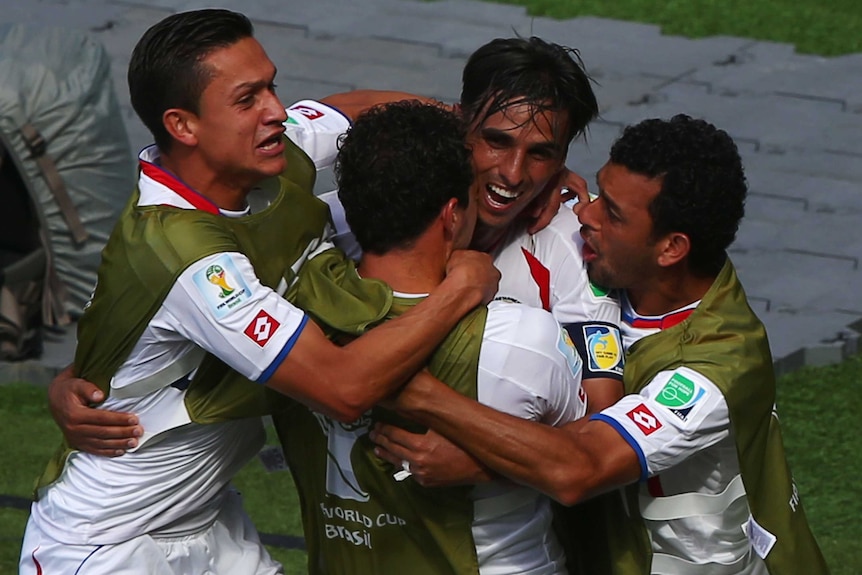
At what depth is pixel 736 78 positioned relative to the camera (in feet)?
30.2

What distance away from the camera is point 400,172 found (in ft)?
9.97

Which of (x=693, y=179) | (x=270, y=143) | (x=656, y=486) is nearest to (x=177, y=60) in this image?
(x=270, y=143)

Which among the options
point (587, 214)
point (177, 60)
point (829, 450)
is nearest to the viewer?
point (177, 60)

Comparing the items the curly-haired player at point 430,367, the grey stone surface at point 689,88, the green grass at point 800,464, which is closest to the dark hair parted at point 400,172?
the curly-haired player at point 430,367

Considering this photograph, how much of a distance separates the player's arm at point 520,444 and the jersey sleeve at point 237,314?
0.26m

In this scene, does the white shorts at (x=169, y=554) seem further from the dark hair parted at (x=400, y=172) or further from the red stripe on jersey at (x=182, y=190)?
the dark hair parted at (x=400, y=172)

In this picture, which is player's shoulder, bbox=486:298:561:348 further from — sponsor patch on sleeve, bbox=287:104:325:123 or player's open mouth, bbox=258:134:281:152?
sponsor patch on sleeve, bbox=287:104:325:123

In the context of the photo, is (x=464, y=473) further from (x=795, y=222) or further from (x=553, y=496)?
(x=795, y=222)

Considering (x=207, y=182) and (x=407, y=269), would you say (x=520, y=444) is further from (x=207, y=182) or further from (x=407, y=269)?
(x=207, y=182)

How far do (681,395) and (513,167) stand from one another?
0.66 m

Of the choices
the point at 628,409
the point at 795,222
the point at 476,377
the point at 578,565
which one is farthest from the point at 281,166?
the point at 795,222

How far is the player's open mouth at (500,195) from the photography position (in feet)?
11.6

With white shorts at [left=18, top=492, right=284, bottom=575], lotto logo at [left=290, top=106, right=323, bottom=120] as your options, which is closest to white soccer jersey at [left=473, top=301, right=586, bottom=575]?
white shorts at [left=18, top=492, right=284, bottom=575]

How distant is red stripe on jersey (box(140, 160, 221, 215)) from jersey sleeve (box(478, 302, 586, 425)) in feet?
2.03
